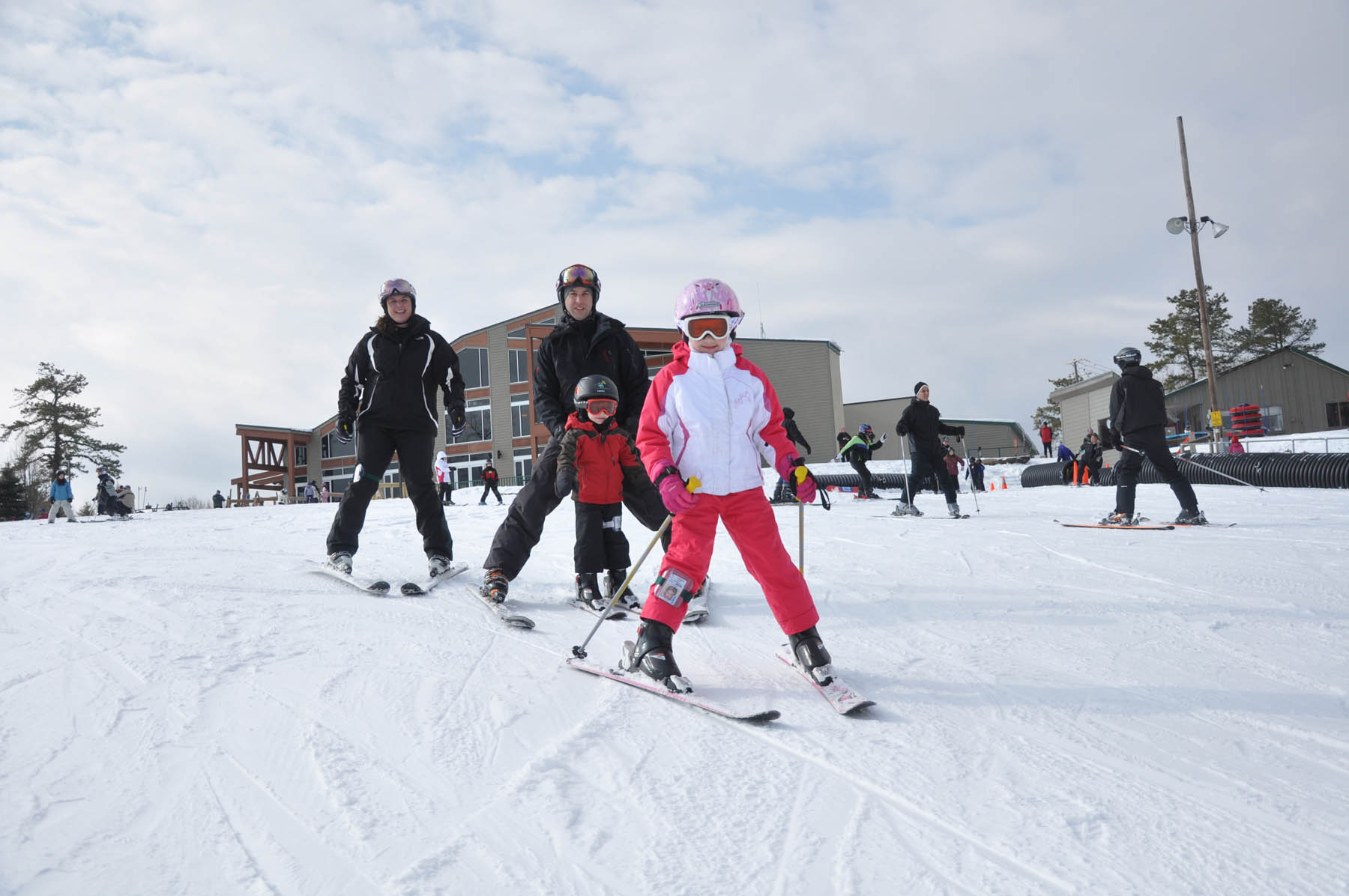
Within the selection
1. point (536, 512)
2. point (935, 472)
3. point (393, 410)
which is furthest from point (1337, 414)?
point (393, 410)

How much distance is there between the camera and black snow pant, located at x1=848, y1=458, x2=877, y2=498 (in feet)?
44.9

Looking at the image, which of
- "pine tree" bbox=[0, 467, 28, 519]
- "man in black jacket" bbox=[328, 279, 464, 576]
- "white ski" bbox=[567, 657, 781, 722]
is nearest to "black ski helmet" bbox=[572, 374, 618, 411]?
"man in black jacket" bbox=[328, 279, 464, 576]

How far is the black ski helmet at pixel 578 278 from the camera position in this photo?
14.1 ft

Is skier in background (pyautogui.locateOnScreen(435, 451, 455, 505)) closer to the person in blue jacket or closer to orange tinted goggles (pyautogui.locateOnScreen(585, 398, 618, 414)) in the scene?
the person in blue jacket

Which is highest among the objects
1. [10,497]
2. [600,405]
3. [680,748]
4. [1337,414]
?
[10,497]

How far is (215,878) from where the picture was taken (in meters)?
1.50

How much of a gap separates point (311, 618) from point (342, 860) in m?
2.29

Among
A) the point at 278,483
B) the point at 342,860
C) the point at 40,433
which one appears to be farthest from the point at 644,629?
the point at 40,433

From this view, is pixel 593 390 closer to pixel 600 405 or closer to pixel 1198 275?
pixel 600 405

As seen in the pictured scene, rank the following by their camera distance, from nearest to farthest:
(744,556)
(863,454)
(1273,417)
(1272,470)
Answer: (744,556)
(1272,470)
(863,454)
(1273,417)

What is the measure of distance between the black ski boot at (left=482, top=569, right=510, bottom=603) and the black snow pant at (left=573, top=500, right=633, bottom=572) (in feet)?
1.50

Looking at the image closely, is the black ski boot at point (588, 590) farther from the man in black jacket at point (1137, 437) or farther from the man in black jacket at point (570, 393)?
the man in black jacket at point (1137, 437)

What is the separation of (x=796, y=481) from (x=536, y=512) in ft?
5.80

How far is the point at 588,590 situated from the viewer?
166 inches
